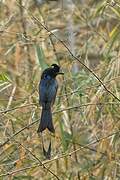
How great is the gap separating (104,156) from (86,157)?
0.53 feet

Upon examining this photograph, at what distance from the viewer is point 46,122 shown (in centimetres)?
256

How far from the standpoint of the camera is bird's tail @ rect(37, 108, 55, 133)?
2508 millimetres

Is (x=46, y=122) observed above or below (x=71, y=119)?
below

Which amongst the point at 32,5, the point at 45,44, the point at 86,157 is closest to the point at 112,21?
the point at 32,5

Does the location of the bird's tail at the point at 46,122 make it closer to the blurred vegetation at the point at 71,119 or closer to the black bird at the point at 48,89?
the black bird at the point at 48,89

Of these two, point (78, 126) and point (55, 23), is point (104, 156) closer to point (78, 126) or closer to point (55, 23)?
point (78, 126)

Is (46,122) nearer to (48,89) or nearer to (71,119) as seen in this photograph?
(48,89)

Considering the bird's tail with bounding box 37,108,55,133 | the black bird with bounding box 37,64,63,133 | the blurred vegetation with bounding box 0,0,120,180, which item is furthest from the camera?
the blurred vegetation with bounding box 0,0,120,180

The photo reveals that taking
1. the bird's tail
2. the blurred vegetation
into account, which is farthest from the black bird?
the blurred vegetation

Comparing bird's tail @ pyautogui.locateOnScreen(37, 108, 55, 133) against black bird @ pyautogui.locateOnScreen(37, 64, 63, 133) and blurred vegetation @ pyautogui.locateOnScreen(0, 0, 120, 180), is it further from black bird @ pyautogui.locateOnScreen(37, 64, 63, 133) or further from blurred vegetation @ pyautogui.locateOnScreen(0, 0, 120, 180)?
blurred vegetation @ pyautogui.locateOnScreen(0, 0, 120, 180)

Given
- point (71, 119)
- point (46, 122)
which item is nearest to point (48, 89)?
point (46, 122)

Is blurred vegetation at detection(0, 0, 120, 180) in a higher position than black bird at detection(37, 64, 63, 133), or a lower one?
higher

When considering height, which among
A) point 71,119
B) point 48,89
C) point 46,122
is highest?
point 71,119

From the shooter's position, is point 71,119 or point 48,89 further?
point 71,119
